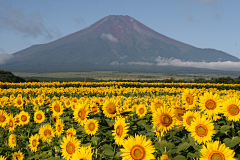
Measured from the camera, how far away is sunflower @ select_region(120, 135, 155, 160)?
6.65 feet

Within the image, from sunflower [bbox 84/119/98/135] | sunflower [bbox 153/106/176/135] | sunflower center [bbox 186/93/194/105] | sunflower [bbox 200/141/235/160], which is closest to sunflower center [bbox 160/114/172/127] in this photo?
sunflower [bbox 153/106/176/135]

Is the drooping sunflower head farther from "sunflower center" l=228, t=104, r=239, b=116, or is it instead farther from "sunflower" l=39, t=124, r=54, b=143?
"sunflower" l=39, t=124, r=54, b=143

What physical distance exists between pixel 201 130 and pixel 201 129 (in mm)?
12

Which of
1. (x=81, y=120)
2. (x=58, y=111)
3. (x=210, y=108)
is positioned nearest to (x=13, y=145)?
(x=58, y=111)

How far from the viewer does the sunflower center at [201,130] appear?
8.66ft

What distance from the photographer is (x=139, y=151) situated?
80.3 inches

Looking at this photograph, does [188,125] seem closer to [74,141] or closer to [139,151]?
[139,151]

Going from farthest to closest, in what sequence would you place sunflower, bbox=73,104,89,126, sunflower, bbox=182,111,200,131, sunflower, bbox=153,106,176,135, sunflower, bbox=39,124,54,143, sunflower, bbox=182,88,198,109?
sunflower, bbox=39,124,54,143, sunflower, bbox=182,88,198,109, sunflower, bbox=73,104,89,126, sunflower, bbox=182,111,200,131, sunflower, bbox=153,106,176,135

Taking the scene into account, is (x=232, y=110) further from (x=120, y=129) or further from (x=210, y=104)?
(x=120, y=129)

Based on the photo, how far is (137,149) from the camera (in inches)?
80.5

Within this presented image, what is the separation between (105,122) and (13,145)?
266 centimetres

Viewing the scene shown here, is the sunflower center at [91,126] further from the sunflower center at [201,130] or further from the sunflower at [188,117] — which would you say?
the sunflower center at [201,130]

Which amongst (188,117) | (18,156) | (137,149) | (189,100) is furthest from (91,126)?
(18,156)

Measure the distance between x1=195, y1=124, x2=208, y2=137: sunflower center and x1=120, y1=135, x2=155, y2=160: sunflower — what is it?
87cm
